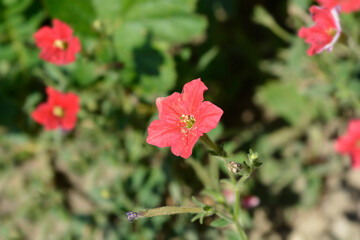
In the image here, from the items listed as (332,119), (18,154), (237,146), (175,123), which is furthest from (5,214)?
(332,119)

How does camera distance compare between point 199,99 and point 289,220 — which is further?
point 289,220

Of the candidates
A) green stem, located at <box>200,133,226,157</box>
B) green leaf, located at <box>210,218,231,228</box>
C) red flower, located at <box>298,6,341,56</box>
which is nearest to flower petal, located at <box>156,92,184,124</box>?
green stem, located at <box>200,133,226,157</box>

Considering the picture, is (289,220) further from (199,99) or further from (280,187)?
(199,99)

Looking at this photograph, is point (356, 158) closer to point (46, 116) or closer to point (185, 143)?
point (185, 143)

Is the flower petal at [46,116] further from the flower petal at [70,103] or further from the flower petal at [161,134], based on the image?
the flower petal at [161,134]

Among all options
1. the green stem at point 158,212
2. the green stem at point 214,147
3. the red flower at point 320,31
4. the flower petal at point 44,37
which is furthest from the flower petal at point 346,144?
the flower petal at point 44,37

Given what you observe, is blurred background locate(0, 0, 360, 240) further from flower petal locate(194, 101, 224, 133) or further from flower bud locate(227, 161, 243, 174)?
flower bud locate(227, 161, 243, 174)

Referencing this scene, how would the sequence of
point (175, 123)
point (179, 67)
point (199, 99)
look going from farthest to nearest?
point (179, 67) < point (175, 123) < point (199, 99)
